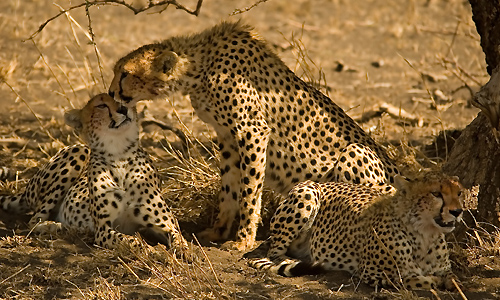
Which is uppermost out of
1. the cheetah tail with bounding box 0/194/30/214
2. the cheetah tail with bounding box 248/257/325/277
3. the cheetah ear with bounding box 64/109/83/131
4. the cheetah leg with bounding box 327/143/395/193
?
the cheetah ear with bounding box 64/109/83/131

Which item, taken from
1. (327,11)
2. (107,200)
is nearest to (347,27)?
(327,11)

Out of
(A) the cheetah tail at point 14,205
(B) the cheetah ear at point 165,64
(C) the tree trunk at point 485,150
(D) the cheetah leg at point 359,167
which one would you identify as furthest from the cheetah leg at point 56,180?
(C) the tree trunk at point 485,150

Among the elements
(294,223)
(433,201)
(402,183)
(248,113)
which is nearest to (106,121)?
(248,113)

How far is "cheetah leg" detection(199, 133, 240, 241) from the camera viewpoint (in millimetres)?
5426

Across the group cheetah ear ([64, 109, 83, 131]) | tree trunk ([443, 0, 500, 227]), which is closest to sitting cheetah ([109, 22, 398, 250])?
cheetah ear ([64, 109, 83, 131])

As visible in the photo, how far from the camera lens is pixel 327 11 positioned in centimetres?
1127

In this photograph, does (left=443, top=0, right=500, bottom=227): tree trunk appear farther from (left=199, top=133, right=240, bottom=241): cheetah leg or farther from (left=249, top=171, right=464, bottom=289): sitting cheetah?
(left=199, top=133, right=240, bottom=241): cheetah leg

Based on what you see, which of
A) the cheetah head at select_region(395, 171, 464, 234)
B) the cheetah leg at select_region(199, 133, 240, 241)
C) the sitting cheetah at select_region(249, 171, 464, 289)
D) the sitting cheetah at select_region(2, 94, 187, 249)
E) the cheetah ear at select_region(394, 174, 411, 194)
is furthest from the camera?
the cheetah leg at select_region(199, 133, 240, 241)

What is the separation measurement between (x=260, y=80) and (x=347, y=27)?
5.52 metres

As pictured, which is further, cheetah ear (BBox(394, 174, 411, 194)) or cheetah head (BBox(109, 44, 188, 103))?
cheetah head (BBox(109, 44, 188, 103))

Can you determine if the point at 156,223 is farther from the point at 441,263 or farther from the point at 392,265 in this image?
the point at 441,263

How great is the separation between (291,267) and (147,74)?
1584 millimetres

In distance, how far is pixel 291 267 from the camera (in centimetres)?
454

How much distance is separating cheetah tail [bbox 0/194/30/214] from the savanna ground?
0.22m
